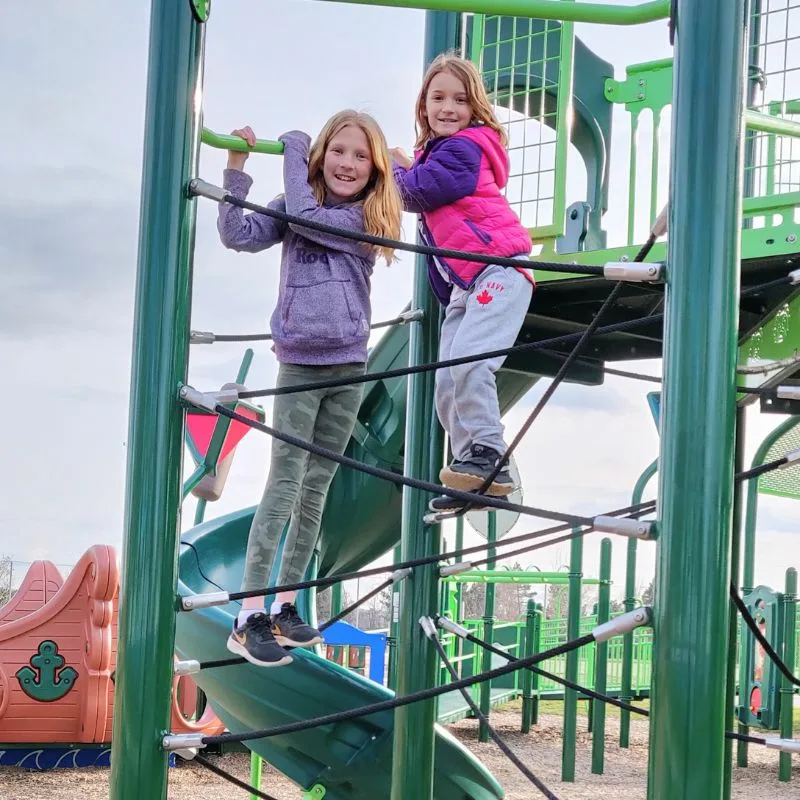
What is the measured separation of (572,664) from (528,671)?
41.3 inches

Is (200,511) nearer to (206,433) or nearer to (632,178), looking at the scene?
(206,433)

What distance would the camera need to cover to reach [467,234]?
2.98m

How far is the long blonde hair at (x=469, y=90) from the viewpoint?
3.05 m

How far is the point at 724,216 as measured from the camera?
6.48 feet

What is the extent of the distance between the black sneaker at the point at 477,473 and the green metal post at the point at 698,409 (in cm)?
80

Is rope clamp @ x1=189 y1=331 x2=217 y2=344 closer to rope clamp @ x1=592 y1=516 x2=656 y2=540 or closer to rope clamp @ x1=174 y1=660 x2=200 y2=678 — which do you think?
rope clamp @ x1=174 y1=660 x2=200 y2=678

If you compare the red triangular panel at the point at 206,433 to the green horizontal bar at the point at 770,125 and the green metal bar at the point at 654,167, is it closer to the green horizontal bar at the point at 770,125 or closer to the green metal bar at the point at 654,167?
the green metal bar at the point at 654,167

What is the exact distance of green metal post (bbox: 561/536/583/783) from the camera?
7.52 m

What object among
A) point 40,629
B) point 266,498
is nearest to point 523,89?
point 266,498

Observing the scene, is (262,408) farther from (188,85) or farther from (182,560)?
(188,85)

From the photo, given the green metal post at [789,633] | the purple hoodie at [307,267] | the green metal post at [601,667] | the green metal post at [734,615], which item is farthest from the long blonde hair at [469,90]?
the green metal post at [789,633]

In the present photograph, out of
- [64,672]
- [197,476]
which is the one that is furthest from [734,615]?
[64,672]

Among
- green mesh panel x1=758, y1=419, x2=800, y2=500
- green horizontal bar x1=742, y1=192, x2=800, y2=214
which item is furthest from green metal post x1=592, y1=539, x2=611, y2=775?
green horizontal bar x1=742, y1=192, x2=800, y2=214

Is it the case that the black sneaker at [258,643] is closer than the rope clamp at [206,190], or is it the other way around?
the rope clamp at [206,190]
